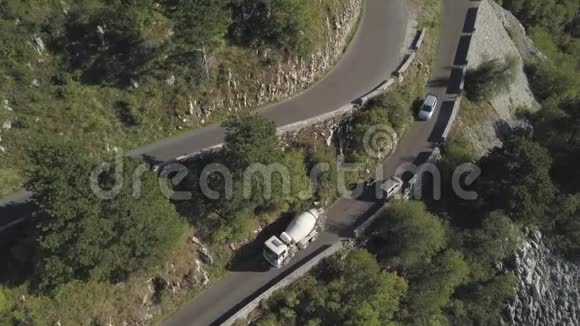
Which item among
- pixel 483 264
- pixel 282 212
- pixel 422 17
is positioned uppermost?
pixel 422 17

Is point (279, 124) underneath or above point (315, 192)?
above

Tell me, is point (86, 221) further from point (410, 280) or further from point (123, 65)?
point (410, 280)

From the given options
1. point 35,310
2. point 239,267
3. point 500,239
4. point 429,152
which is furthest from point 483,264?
point 35,310

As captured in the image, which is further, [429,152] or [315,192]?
[429,152]

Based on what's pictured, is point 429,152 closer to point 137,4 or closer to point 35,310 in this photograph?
point 137,4

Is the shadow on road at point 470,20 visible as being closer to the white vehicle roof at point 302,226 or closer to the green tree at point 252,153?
the white vehicle roof at point 302,226

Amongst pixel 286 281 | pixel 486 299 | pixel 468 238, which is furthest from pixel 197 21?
pixel 486 299

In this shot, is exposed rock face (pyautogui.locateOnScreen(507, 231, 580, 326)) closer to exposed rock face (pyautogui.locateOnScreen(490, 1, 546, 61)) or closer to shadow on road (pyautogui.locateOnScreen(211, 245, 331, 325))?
shadow on road (pyautogui.locateOnScreen(211, 245, 331, 325))

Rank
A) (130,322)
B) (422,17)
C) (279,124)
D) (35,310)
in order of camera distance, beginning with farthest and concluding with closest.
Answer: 1. (422,17)
2. (279,124)
3. (130,322)
4. (35,310)
